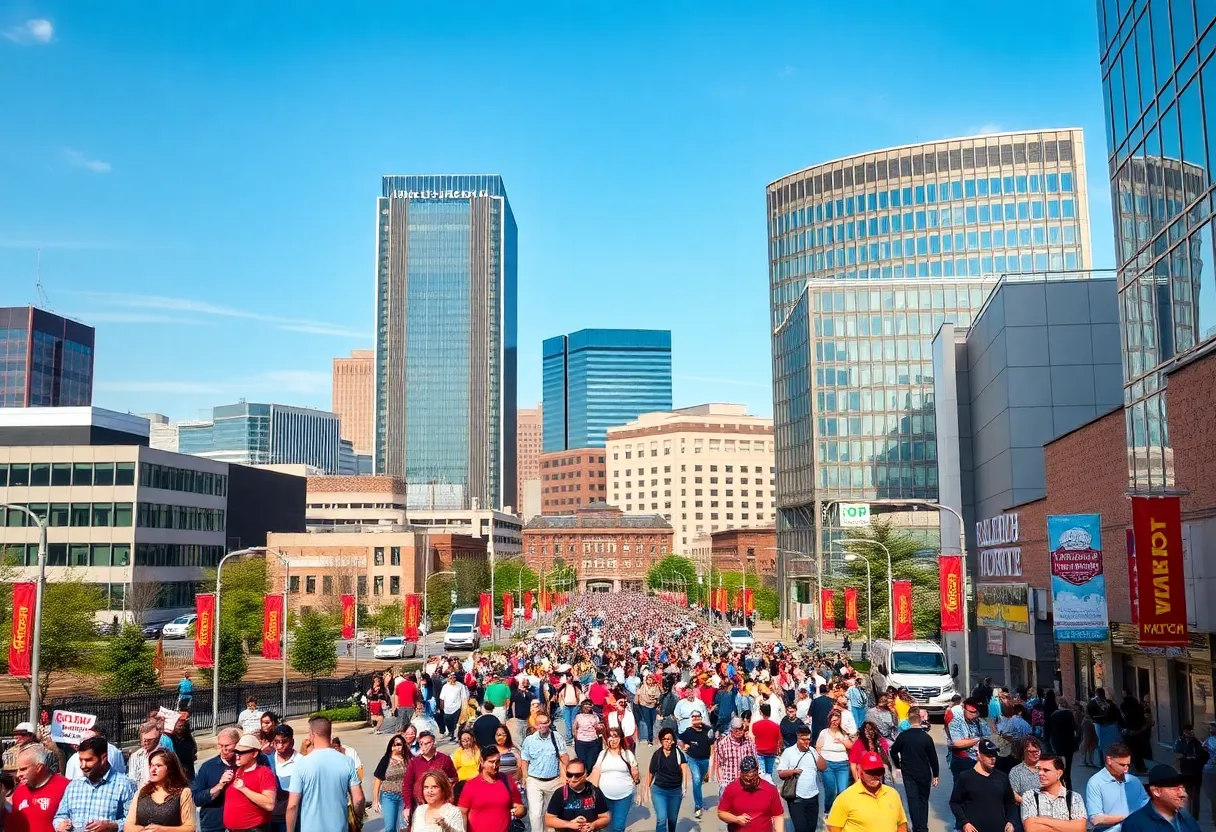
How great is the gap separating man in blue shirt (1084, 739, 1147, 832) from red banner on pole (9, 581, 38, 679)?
22133 millimetres

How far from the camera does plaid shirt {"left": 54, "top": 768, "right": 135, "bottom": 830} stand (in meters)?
10.7

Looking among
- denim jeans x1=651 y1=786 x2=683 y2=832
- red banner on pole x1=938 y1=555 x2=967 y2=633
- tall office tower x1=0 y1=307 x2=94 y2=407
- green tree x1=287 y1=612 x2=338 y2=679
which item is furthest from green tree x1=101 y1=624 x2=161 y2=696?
tall office tower x1=0 y1=307 x2=94 y2=407

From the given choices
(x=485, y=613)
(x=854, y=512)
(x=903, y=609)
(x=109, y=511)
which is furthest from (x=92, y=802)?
(x=109, y=511)

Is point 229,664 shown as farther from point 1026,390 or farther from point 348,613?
point 1026,390

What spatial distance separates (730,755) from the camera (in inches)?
571

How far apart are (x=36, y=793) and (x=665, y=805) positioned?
735 centimetres

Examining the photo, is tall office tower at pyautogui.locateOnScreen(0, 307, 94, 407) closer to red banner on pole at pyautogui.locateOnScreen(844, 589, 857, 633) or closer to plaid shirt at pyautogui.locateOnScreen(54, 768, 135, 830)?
red banner on pole at pyautogui.locateOnScreen(844, 589, 857, 633)

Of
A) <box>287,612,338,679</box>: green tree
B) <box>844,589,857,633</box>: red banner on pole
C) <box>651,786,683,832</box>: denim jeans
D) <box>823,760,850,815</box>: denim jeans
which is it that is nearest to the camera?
<box>651,786,683,832</box>: denim jeans

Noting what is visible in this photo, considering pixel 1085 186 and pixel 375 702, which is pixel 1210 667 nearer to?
pixel 375 702

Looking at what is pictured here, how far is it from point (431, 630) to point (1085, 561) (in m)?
69.6

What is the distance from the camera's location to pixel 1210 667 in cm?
2247

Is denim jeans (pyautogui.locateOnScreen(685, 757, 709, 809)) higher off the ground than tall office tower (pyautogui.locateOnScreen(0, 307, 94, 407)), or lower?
lower

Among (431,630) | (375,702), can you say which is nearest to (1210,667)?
(375,702)

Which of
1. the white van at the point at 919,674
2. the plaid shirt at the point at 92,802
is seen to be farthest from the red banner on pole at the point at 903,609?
the plaid shirt at the point at 92,802
